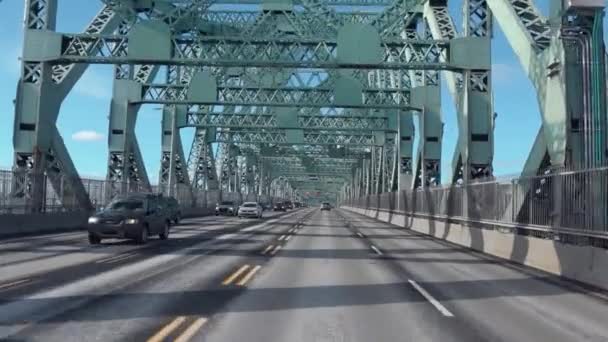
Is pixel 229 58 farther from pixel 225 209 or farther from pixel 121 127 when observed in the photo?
pixel 225 209

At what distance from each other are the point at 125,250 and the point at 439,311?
1251 centimetres

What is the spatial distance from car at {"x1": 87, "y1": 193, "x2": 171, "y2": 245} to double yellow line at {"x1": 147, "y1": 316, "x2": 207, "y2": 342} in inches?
555

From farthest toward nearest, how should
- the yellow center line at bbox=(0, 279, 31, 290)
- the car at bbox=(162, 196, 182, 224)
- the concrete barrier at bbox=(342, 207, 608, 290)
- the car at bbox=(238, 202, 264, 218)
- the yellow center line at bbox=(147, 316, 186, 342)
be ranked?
the car at bbox=(238, 202, 264, 218) < the car at bbox=(162, 196, 182, 224) < the concrete barrier at bbox=(342, 207, 608, 290) < the yellow center line at bbox=(0, 279, 31, 290) < the yellow center line at bbox=(147, 316, 186, 342)

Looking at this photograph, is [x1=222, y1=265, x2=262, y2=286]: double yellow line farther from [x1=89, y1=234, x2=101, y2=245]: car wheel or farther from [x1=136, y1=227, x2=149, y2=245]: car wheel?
[x1=89, y1=234, x2=101, y2=245]: car wheel

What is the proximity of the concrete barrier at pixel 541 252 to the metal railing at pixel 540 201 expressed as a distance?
450 mm

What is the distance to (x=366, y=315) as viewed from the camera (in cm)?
928

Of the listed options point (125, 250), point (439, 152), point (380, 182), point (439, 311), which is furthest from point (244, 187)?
point (439, 311)

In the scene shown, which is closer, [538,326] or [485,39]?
[538,326]

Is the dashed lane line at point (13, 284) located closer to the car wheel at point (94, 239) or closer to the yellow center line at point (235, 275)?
the yellow center line at point (235, 275)

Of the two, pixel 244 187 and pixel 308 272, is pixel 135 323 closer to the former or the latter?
pixel 308 272

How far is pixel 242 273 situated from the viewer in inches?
564

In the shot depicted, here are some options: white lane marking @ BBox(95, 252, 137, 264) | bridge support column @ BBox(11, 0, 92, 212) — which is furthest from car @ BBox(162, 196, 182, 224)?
white lane marking @ BBox(95, 252, 137, 264)

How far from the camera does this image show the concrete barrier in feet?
43.6

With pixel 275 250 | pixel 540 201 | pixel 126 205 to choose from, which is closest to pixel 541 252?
pixel 540 201
